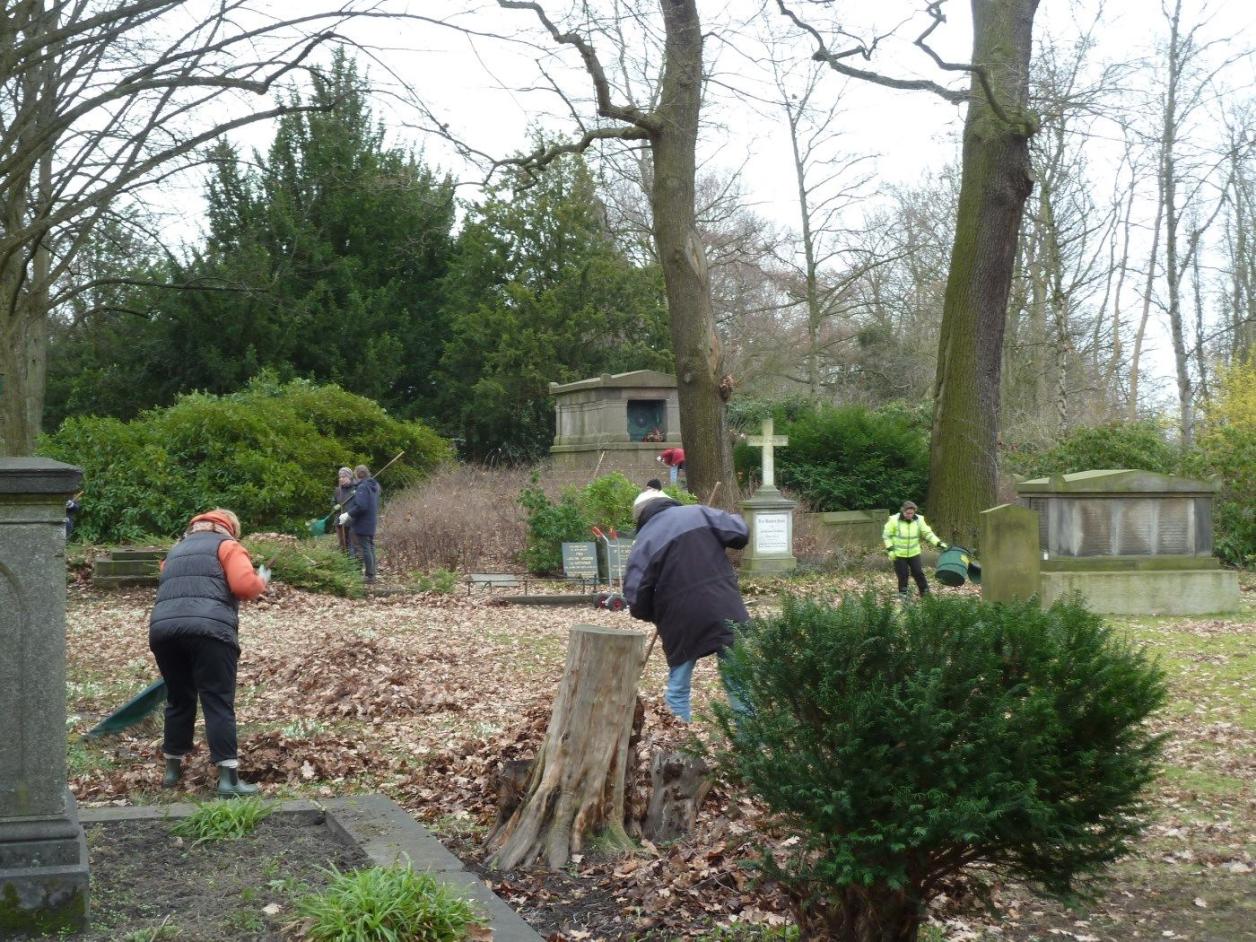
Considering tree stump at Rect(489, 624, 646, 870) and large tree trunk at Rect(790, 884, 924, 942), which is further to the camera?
tree stump at Rect(489, 624, 646, 870)

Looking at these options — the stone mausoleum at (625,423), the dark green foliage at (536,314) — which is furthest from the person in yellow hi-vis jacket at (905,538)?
the dark green foliage at (536,314)

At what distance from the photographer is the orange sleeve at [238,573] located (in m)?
7.76

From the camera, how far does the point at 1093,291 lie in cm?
3497

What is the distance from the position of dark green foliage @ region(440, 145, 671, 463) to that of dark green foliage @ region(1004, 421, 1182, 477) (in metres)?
13.2

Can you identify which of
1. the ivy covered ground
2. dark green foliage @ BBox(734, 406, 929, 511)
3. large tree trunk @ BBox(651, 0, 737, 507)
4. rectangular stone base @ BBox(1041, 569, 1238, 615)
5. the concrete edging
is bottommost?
the ivy covered ground

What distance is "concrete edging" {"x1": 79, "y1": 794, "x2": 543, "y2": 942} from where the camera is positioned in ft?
16.4

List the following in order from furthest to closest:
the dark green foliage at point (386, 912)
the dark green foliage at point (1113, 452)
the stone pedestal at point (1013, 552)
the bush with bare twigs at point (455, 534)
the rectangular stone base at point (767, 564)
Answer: the dark green foliage at point (1113, 452)
the bush with bare twigs at point (455, 534)
the rectangular stone base at point (767, 564)
the stone pedestal at point (1013, 552)
the dark green foliage at point (386, 912)

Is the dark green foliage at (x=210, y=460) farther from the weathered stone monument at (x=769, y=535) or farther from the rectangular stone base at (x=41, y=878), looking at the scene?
the rectangular stone base at (x=41, y=878)

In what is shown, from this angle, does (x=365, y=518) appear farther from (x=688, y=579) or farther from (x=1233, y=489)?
(x=1233, y=489)

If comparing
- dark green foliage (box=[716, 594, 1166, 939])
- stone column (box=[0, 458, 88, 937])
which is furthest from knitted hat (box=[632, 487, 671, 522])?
stone column (box=[0, 458, 88, 937])

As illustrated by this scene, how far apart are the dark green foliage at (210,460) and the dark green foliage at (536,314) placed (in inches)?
351

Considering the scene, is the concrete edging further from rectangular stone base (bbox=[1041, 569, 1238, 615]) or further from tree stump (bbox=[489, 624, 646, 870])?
rectangular stone base (bbox=[1041, 569, 1238, 615])

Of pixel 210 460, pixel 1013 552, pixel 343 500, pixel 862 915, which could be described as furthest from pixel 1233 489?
pixel 862 915

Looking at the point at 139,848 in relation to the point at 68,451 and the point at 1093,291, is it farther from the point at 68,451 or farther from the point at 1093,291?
the point at 1093,291
